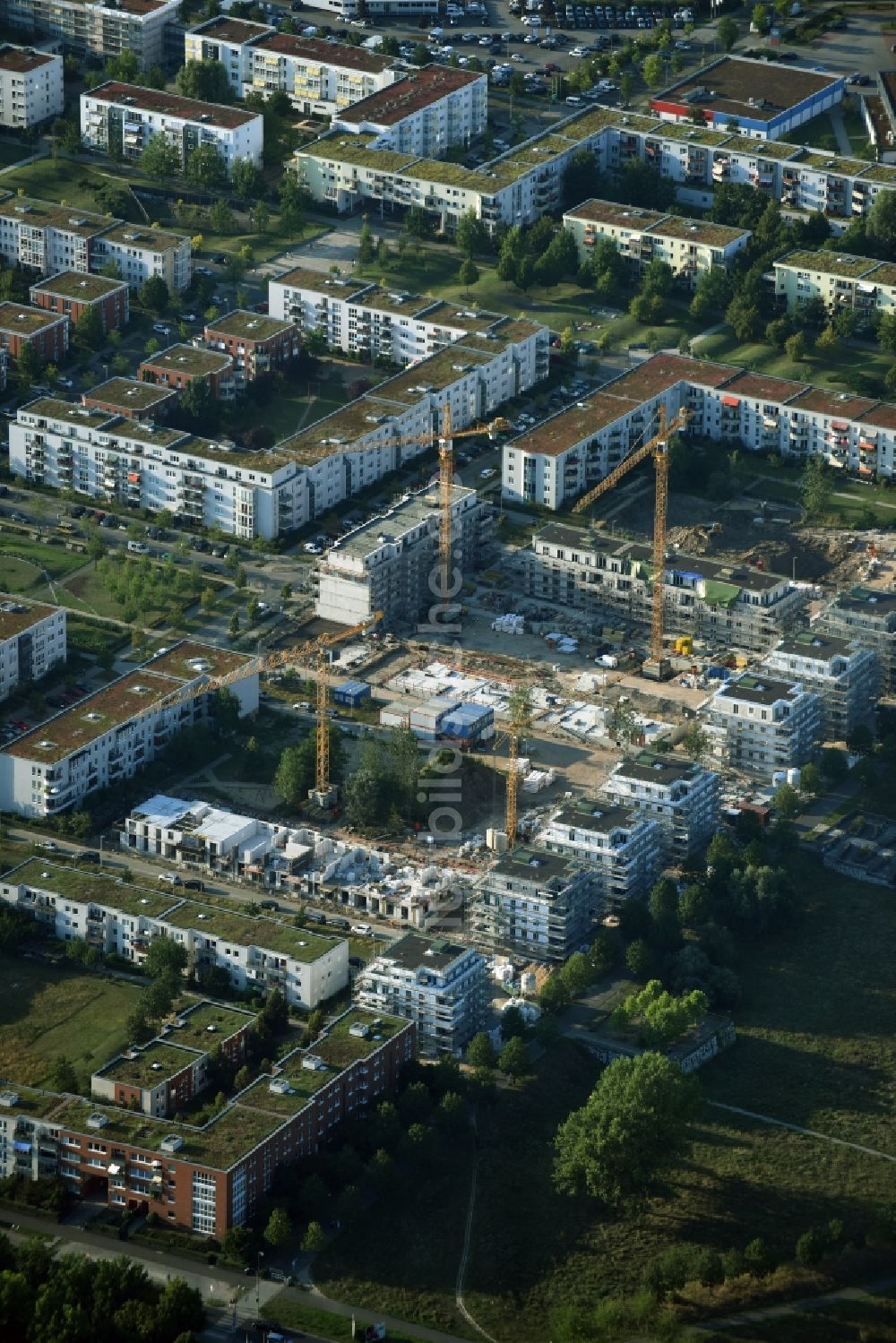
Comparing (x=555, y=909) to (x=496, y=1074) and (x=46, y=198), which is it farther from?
(x=46, y=198)

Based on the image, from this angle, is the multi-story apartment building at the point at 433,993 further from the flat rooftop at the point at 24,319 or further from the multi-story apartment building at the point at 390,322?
the flat rooftop at the point at 24,319

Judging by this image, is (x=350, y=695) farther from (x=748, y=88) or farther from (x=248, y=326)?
(x=748, y=88)

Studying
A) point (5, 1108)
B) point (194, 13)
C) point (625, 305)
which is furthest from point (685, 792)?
point (194, 13)

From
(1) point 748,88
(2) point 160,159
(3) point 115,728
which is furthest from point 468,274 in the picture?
(3) point 115,728

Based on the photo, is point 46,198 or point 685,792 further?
point 46,198

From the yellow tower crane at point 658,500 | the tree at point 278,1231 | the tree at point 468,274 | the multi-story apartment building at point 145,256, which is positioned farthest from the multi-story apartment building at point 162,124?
A: the tree at point 278,1231

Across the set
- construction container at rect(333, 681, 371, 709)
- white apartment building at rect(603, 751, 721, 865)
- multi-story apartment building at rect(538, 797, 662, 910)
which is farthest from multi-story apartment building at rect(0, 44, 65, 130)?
multi-story apartment building at rect(538, 797, 662, 910)
